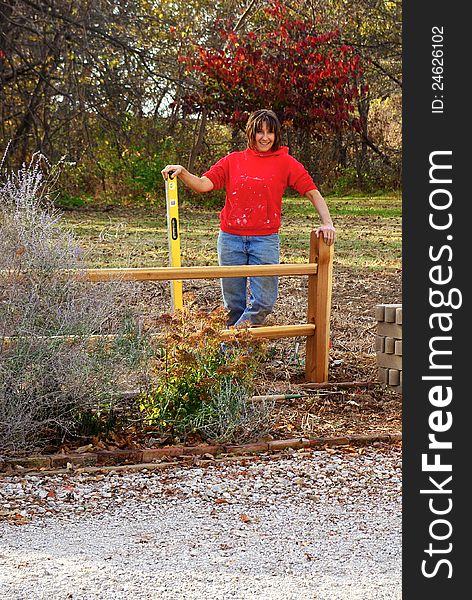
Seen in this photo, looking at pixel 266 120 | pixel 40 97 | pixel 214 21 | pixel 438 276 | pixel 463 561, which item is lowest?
pixel 463 561

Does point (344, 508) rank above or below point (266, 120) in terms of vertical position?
below

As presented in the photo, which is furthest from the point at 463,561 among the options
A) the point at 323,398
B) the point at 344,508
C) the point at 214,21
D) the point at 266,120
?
the point at 214,21

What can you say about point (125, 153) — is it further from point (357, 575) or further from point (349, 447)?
point (357, 575)

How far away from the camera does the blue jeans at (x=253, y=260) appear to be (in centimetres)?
614

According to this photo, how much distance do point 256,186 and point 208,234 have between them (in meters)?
7.02

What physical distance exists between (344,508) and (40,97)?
13.3 metres

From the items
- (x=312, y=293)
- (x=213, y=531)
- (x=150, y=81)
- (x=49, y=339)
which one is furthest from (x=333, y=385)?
(x=150, y=81)

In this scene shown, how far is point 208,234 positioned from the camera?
13.1 m

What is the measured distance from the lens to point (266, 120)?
5984 mm

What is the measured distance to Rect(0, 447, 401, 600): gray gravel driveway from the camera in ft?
10.3

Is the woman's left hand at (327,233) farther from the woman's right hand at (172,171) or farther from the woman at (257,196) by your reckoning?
the woman's right hand at (172,171)

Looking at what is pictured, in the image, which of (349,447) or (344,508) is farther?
(349,447)

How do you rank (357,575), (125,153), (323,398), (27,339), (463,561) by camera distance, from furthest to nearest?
(125,153) → (323,398) → (27,339) → (357,575) → (463,561)

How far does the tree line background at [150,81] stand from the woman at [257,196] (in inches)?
356
